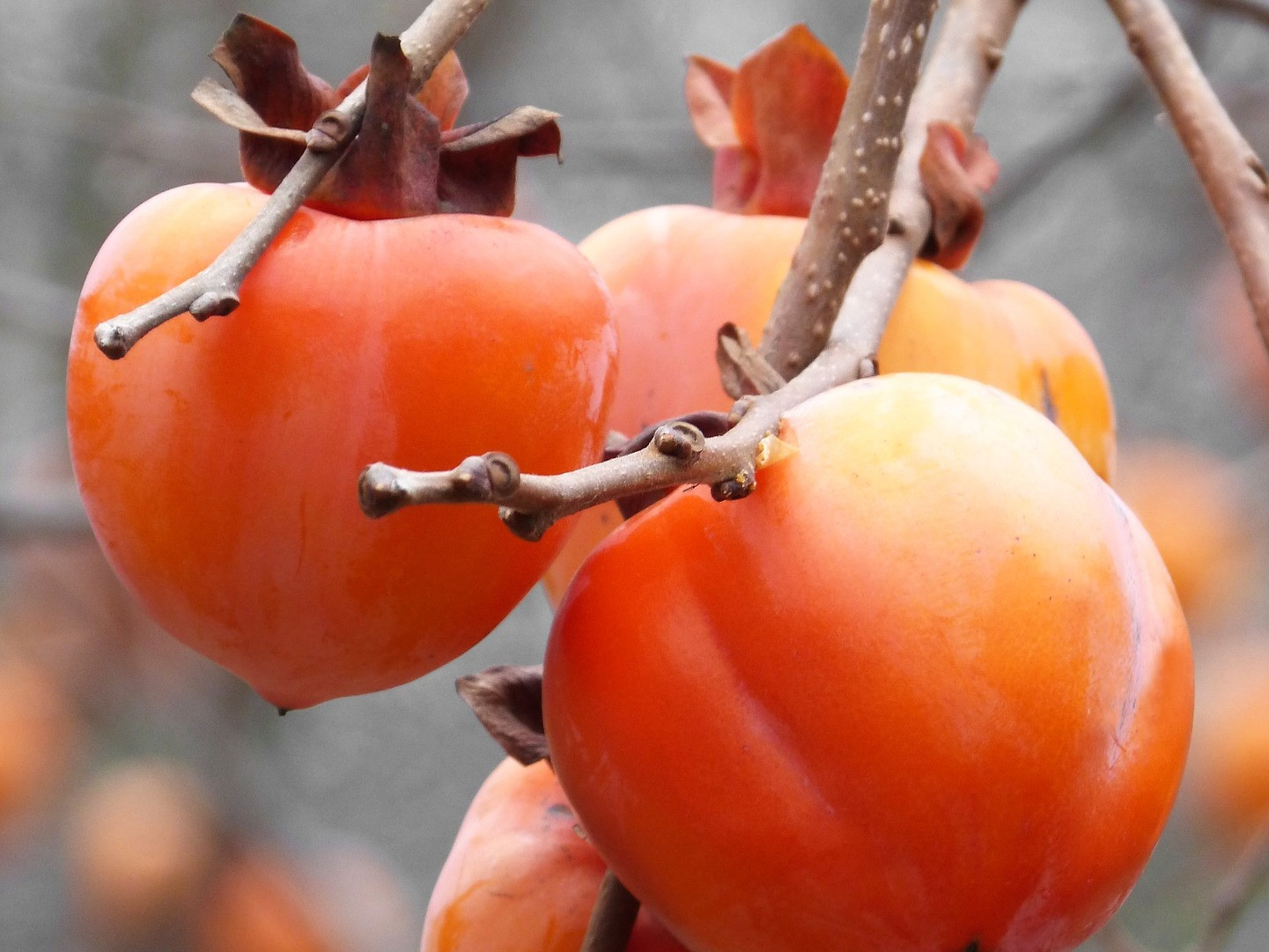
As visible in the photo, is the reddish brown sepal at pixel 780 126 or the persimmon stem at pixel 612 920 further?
the reddish brown sepal at pixel 780 126

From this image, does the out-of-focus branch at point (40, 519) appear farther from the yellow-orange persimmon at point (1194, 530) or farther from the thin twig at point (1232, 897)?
the yellow-orange persimmon at point (1194, 530)

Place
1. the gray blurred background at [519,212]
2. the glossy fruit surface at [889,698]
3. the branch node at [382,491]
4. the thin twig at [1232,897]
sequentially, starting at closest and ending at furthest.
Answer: the branch node at [382,491] < the glossy fruit surface at [889,698] < the thin twig at [1232,897] < the gray blurred background at [519,212]

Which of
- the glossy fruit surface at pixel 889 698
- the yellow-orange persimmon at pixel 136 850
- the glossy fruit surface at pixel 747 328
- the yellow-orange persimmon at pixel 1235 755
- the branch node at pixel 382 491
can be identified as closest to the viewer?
the branch node at pixel 382 491

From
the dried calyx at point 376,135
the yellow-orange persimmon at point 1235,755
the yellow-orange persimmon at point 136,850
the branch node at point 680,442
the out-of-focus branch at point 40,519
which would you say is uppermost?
the dried calyx at point 376,135

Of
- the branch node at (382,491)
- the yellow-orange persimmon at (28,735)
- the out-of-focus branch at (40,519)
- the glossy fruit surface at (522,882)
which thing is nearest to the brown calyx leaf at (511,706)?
the glossy fruit surface at (522,882)

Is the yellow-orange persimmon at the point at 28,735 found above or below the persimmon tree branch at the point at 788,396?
below

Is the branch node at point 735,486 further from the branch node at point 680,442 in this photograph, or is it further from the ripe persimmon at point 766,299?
the ripe persimmon at point 766,299

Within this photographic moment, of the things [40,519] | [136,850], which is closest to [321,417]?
[40,519]
